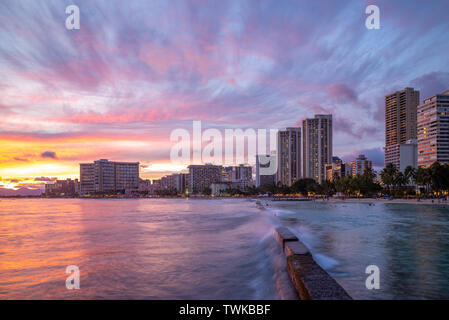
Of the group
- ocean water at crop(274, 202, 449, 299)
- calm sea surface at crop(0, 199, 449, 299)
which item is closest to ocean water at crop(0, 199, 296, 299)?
calm sea surface at crop(0, 199, 449, 299)

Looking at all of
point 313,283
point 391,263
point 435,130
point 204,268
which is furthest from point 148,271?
point 435,130

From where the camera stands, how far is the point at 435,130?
6786 inches

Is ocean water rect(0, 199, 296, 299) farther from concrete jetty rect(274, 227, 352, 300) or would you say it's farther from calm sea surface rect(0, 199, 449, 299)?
concrete jetty rect(274, 227, 352, 300)

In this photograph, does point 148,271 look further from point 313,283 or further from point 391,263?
point 391,263

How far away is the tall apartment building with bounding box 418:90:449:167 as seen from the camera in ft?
557

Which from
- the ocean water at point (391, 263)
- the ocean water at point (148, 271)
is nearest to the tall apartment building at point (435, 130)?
the ocean water at point (391, 263)

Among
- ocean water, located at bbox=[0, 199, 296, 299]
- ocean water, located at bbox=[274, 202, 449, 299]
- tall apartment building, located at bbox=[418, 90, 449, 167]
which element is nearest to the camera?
ocean water, located at bbox=[274, 202, 449, 299]

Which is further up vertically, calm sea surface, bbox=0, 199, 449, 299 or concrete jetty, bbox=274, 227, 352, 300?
concrete jetty, bbox=274, 227, 352, 300

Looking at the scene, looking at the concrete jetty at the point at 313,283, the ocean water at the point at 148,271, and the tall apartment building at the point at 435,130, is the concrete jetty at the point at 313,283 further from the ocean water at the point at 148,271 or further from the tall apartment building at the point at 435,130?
the tall apartment building at the point at 435,130

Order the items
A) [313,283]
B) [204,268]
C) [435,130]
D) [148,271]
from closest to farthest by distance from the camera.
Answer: [313,283] → [148,271] → [204,268] → [435,130]
